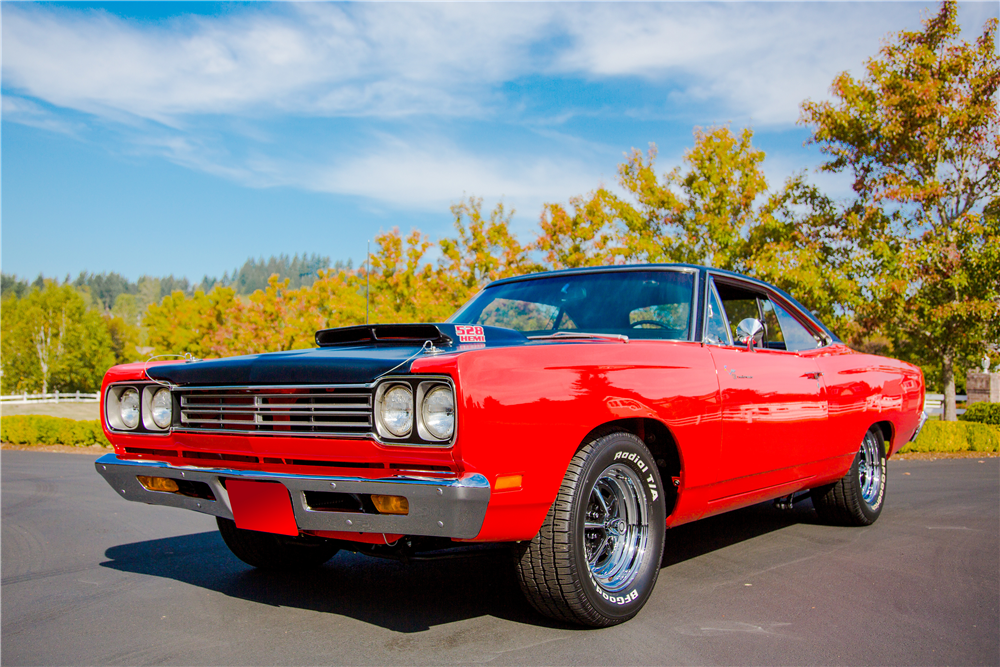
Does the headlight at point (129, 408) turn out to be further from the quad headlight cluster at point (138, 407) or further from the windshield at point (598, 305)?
the windshield at point (598, 305)

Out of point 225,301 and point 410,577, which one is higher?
point 225,301

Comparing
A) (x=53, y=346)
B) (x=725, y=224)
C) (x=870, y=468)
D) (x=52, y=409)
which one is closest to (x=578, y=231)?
(x=725, y=224)

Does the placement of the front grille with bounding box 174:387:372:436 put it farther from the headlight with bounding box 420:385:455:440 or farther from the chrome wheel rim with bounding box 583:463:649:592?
the chrome wheel rim with bounding box 583:463:649:592

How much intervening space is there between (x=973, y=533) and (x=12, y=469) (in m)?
13.1

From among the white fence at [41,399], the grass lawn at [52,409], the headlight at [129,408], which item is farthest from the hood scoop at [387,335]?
the white fence at [41,399]

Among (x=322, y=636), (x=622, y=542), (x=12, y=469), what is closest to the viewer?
(x=322, y=636)

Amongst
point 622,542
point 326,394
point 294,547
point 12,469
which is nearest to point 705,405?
point 622,542

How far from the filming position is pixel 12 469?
1188 centimetres

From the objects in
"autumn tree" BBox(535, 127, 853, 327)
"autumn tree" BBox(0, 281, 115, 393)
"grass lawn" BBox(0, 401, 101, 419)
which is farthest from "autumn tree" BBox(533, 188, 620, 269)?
"autumn tree" BBox(0, 281, 115, 393)

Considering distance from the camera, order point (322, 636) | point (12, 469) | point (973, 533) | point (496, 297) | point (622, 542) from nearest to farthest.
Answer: point (322, 636) → point (622, 542) → point (496, 297) → point (973, 533) → point (12, 469)

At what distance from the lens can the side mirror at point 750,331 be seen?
4082 mm

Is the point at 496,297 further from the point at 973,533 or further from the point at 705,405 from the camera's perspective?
the point at 973,533

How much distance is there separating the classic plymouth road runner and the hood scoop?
0.04 ft

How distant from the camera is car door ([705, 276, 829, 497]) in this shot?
12.6 ft
